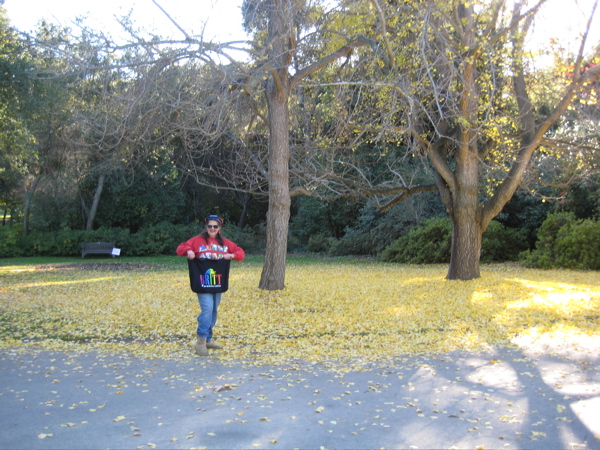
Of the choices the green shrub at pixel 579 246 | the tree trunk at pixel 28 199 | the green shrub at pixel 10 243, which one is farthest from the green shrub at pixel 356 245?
the green shrub at pixel 10 243

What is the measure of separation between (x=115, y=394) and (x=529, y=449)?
3.68 metres

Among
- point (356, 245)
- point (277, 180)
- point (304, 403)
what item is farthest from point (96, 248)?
point (304, 403)

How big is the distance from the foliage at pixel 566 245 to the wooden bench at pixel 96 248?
58.2 feet

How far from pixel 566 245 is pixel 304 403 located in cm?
1595

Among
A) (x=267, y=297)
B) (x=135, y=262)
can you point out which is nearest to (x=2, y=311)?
(x=267, y=297)

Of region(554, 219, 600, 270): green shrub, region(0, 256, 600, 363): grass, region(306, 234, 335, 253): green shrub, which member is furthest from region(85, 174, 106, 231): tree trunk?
region(554, 219, 600, 270): green shrub

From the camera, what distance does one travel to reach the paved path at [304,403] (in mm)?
4133

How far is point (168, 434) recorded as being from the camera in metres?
4.24

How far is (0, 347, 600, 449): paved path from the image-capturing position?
4133 millimetres

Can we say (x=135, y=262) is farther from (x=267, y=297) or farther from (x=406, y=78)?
(x=406, y=78)

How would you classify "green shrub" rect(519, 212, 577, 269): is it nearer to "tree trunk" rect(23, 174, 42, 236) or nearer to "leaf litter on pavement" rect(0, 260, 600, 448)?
"leaf litter on pavement" rect(0, 260, 600, 448)

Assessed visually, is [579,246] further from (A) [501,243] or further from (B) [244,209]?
(B) [244,209]

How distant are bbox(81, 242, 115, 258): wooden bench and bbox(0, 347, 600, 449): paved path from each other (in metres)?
19.2

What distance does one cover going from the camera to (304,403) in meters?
5.02
